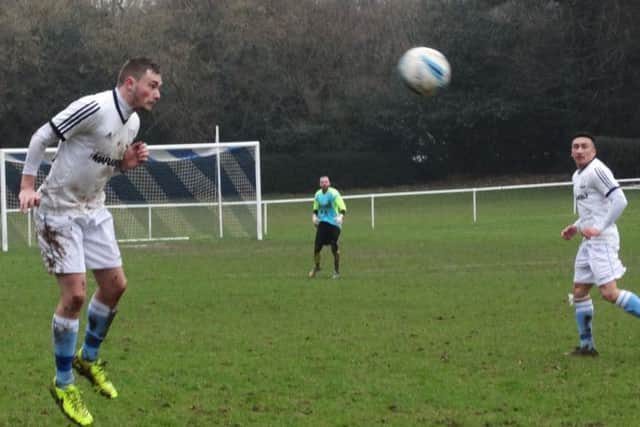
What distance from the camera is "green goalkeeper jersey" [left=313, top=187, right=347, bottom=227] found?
22.8 meters

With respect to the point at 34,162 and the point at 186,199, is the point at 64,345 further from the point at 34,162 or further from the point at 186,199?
the point at 186,199

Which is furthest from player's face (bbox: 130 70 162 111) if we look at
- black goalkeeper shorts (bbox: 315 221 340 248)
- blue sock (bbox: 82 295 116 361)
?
black goalkeeper shorts (bbox: 315 221 340 248)

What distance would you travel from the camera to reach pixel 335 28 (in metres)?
55.4

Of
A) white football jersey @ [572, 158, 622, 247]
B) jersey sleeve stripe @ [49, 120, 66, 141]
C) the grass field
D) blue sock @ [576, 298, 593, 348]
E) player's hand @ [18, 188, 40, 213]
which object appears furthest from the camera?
blue sock @ [576, 298, 593, 348]

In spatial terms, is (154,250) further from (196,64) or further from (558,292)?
(196,64)

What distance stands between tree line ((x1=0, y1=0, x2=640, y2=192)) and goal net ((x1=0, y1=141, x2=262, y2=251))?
780 inches

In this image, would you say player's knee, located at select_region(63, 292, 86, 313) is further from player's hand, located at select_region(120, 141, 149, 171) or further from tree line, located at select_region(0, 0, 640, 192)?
tree line, located at select_region(0, 0, 640, 192)

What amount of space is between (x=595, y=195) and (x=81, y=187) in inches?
213

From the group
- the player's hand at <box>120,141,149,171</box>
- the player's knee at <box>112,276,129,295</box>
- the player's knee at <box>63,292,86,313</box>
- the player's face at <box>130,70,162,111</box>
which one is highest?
the player's face at <box>130,70,162,111</box>

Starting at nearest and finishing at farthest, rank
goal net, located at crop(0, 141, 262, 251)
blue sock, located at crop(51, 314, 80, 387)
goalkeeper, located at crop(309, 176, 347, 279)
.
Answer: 1. blue sock, located at crop(51, 314, 80, 387)
2. goalkeeper, located at crop(309, 176, 347, 279)
3. goal net, located at crop(0, 141, 262, 251)

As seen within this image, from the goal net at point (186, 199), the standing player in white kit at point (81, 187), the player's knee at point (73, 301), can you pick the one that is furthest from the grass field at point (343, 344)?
the goal net at point (186, 199)

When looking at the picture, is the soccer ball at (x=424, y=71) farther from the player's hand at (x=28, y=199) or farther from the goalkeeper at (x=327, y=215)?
the goalkeeper at (x=327, y=215)

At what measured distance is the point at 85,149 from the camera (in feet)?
26.4

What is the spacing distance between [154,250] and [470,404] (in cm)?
2027
